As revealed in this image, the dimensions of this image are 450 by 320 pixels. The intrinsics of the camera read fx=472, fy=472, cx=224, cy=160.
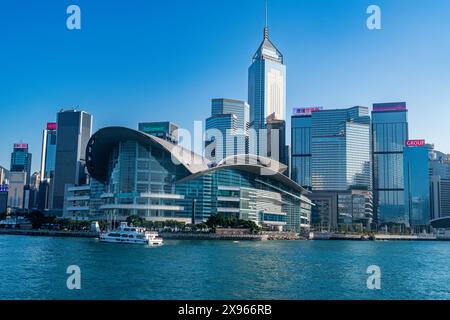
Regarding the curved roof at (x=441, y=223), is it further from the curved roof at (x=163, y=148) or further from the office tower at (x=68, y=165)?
the office tower at (x=68, y=165)

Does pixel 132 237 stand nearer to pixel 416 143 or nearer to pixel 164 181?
pixel 164 181

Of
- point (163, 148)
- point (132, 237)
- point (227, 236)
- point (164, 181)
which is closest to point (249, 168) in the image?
point (164, 181)

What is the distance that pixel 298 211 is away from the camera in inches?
5428

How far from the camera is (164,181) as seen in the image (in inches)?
4198

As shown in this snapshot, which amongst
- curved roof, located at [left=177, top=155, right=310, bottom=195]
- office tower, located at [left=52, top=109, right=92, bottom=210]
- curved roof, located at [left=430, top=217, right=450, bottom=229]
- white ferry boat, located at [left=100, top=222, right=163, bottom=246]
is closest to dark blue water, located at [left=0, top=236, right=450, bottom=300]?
white ferry boat, located at [left=100, top=222, right=163, bottom=246]

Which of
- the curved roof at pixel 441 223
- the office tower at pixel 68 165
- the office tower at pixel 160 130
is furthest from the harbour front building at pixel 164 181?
the curved roof at pixel 441 223

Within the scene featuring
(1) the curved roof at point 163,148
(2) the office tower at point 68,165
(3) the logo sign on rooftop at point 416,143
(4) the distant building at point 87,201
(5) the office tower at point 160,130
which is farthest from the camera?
(3) the logo sign on rooftop at point 416,143

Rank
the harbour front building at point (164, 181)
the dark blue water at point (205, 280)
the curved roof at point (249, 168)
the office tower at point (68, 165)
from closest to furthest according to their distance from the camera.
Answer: the dark blue water at point (205, 280) < the harbour front building at point (164, 181) < the curved roof at point (249, 168) < the office tower at point (68, 165)

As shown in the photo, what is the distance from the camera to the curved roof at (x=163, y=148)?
103438mm

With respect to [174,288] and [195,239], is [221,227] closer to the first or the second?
[195,239]

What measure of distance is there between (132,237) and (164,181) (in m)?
37.6

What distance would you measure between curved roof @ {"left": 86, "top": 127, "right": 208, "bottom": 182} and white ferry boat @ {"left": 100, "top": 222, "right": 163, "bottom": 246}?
3336cm
